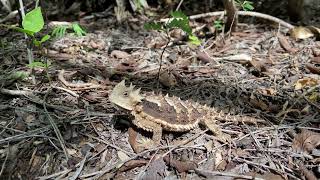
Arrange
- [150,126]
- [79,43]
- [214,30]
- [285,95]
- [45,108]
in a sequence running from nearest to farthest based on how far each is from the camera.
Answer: [150,126] < [45,108] < [285,95] < [79,43] < [214,30]

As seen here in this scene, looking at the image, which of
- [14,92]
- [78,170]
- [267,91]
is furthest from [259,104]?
[14,92]

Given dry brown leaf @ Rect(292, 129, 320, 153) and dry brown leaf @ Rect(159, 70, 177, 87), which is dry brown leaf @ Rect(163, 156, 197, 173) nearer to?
dry brown leaf @ Rect(292, 129, 320, 153)

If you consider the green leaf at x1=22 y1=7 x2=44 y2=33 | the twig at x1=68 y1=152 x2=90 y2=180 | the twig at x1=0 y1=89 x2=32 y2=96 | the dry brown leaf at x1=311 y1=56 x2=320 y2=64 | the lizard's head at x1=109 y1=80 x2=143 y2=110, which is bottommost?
the dry brown leaf at x1=311 y1=56 x2=320 y2=64

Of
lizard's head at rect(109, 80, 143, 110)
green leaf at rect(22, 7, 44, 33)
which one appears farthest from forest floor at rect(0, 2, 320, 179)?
green leaf at rect(22, 7, 44, 33)

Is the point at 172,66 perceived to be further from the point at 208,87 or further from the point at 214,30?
the point at 214,30

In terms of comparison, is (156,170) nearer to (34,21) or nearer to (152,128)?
(152,128)

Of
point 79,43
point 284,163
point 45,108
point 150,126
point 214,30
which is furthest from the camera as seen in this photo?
point 214,30

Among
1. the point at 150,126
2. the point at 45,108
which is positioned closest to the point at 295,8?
the point at 150,126

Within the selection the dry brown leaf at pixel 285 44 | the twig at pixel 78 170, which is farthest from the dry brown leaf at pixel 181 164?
the dry brown leaf at pixel 285 44
